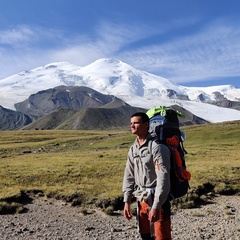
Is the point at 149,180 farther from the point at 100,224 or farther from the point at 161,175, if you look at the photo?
the point at 100,224

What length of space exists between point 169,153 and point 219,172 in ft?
74.6

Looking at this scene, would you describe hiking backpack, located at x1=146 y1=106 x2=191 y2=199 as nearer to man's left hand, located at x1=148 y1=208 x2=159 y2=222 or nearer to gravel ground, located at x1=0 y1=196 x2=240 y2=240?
man's left hand, located at x1=148 y1=208 x2=159 y2=222

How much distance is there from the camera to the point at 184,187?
6.86 m

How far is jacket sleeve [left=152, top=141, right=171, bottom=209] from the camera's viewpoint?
632 cm

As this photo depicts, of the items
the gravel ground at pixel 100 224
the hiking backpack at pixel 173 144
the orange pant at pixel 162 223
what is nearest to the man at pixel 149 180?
the orange pant at pixel 162 223

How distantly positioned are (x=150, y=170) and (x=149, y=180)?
0.22m

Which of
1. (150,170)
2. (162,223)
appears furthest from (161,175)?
(162,223)

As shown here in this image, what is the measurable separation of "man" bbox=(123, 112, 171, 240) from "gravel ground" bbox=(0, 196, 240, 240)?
5.38m

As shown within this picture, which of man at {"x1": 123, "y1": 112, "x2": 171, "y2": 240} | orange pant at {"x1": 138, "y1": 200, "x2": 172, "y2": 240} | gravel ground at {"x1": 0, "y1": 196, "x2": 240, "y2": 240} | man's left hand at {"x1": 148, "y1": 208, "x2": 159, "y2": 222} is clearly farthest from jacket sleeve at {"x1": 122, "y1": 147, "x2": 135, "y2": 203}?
gravel ground at {"x1": 0, "y1": 196, "x2": 240, "y2": 240}

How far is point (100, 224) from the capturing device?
45.5ft

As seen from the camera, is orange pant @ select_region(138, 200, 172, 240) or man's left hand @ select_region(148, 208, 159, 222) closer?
man's left hand @ select_region(148, 208, 159, 222)

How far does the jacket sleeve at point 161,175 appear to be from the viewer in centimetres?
632

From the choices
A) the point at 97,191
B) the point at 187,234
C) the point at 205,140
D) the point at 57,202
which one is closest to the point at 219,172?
the point at 97,191

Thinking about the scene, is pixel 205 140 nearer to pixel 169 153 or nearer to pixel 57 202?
pixel 57 202
